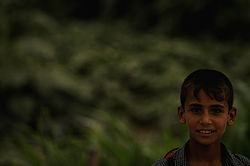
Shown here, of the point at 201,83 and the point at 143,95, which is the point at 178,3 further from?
the point at 201,83

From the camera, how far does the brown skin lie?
2.37ft

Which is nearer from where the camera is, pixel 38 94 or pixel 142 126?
pixel 38 94

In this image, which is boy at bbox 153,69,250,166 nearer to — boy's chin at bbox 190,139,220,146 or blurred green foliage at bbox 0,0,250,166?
boy's chin at bbox 190,139,220,146

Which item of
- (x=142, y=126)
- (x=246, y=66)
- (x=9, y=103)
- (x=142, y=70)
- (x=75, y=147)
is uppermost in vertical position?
(x=142, y=70)

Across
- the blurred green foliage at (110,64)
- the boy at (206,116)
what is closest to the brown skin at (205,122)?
the boy at (206,116)

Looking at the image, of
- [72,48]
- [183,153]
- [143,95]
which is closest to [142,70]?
[143,95]

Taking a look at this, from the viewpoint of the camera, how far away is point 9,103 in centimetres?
435

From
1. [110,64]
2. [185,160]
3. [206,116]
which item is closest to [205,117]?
[206,116]

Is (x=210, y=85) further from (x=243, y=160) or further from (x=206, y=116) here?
(x=243, y=160)

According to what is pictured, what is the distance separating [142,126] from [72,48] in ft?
5.96

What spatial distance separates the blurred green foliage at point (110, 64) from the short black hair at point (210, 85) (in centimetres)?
238

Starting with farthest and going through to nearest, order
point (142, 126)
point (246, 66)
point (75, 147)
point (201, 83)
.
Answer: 1. point (142, 126)
2. point (246, 66)
3. point (75, 147)
4. point (201, 83)

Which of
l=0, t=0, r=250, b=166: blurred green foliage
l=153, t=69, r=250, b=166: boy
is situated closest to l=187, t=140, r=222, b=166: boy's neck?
l=153, t=69, r=250, b=166: boy

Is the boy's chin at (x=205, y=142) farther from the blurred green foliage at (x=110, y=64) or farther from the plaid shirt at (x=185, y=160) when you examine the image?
the blurred green foliage at (x=110, y=64)
